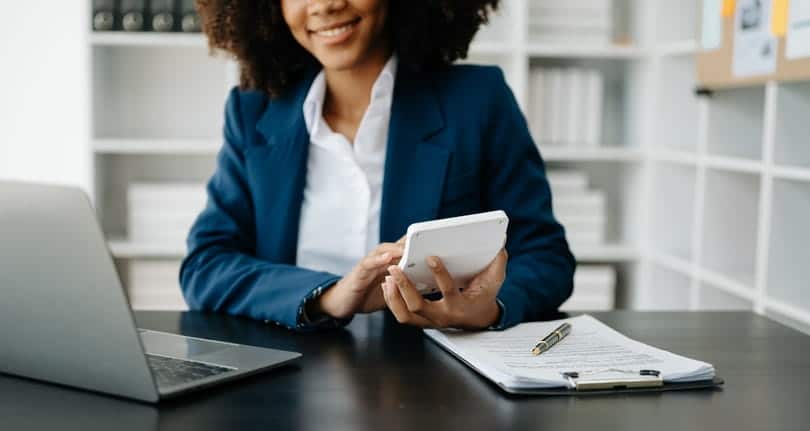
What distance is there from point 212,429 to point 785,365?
67 cm

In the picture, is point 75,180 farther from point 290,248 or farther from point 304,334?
point 304,334

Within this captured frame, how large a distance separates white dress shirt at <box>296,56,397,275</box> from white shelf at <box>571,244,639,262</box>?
176 centimetres

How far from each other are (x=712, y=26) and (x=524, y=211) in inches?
58.7

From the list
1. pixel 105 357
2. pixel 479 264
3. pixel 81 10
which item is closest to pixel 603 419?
pixel 479 264

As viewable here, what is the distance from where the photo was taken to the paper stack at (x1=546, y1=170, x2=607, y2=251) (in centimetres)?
331

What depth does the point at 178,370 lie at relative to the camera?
983 mm

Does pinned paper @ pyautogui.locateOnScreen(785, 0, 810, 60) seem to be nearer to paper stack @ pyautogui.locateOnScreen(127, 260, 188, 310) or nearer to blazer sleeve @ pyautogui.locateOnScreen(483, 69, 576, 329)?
blazer sleeve @ pyautogui.locateOnScreen(483, 69, 576, 329)

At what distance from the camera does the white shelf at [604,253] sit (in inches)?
130

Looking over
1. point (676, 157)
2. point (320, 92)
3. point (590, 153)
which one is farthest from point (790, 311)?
point (320, 92)

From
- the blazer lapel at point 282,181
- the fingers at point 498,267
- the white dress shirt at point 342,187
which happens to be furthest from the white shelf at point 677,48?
the fingers at point 498,267

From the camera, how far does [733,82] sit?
2.62 meters

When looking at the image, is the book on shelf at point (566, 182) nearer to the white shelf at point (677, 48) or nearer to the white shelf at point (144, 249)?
the white shelf at point (677, 48)

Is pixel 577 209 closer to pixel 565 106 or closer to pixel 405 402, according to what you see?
pixel 565 106

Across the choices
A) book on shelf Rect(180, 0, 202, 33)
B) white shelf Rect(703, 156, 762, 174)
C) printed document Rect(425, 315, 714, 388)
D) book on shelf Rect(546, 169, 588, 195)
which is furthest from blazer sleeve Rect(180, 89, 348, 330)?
book on shelf Rect(546, 169, 588, 195)
